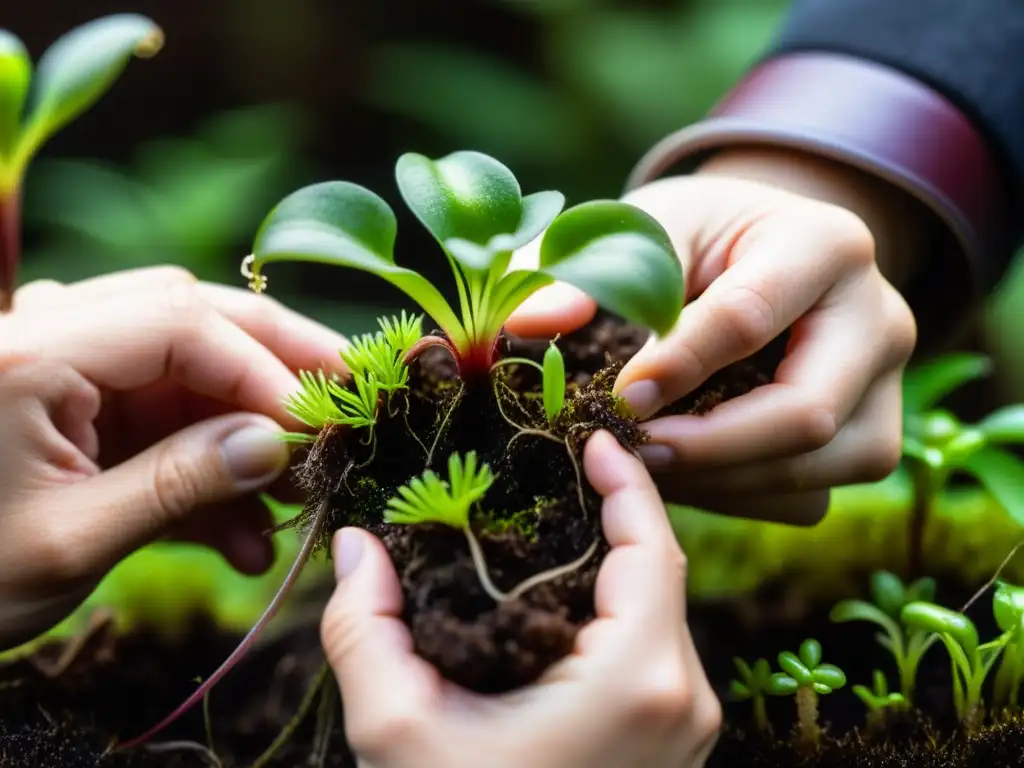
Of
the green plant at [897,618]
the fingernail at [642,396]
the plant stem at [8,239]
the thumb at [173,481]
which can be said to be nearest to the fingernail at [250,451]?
the thumb at [173,481]

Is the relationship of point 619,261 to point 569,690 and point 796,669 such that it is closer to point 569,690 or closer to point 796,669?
point 569,690

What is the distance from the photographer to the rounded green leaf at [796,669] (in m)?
0.85

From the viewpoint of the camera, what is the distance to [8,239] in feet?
2.83

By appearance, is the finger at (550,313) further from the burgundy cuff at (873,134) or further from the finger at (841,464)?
the burgundy cuff at (873,134)

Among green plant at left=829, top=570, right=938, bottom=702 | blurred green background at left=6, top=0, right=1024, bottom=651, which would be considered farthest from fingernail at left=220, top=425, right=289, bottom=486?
blurred green background at left=6, top=0, right=1024, bottom=651

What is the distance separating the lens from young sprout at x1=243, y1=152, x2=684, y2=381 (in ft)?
2.07

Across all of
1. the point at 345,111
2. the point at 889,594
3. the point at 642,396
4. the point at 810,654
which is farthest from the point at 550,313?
the point at 345,111

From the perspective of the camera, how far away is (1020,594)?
2.83 ft

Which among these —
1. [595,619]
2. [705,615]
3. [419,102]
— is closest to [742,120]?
[705,615]

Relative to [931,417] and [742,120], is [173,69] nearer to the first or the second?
[742,120]

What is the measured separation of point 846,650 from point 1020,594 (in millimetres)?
278

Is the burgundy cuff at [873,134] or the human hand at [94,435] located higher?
the burgundy cuff at [873,134]

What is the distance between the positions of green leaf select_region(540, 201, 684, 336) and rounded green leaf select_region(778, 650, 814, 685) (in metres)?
0.43

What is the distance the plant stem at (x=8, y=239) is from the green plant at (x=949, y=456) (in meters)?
1.01
